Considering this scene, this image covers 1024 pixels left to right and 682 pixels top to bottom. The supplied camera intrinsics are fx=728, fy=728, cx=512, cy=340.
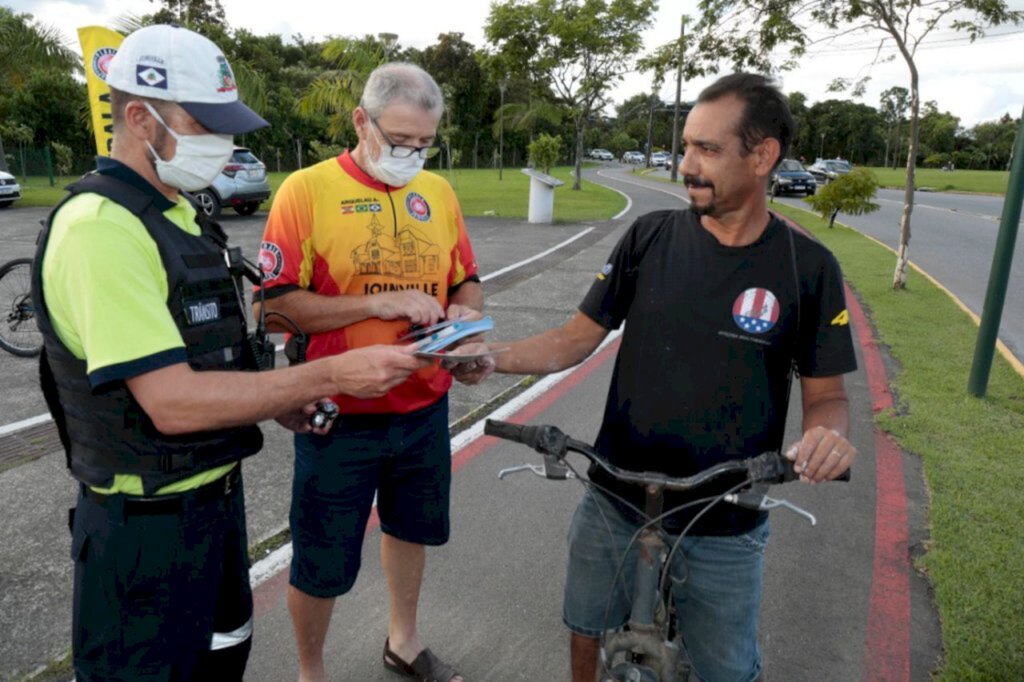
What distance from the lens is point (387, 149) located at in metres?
2.59

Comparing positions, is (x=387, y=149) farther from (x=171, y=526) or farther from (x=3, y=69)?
(x=3, y=69)

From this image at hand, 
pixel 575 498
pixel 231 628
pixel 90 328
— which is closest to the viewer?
pixel 90 328

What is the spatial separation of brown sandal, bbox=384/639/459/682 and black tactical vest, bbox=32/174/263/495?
58.2 inches

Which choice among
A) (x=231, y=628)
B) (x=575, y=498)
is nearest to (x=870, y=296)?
(x=575, y=498)

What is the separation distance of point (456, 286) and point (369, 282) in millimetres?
439

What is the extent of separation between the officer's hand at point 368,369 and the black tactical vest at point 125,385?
33 cm

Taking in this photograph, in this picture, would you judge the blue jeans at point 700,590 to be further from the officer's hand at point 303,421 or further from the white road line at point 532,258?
the white road line at point 532,258

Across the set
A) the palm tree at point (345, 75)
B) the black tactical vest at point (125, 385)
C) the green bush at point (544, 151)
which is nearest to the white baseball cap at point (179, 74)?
the black tactical vest at point (125, 385)

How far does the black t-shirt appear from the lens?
2.14 metres

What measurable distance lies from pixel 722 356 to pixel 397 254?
120 cm

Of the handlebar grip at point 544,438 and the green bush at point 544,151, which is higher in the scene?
the green bush at point 544,151

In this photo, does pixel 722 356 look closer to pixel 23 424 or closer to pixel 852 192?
pixel 23 424

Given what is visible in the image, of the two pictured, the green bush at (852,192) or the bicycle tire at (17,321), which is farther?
the green bush at (852,192)

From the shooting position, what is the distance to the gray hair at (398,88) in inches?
101
